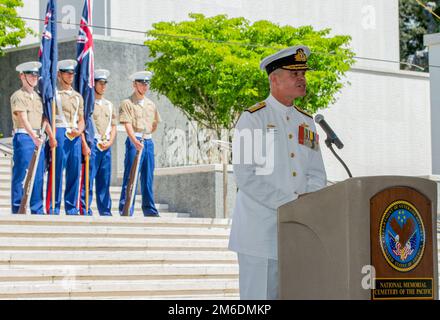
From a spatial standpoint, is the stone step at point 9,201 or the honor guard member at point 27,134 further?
the stone step at point 9,201

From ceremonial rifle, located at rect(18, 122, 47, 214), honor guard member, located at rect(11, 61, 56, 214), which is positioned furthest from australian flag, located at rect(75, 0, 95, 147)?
ceremonial rifle, located at rect(18, 122, 47, 214)

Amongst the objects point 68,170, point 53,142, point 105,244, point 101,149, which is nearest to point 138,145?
point 101,149

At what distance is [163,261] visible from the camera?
12102mm

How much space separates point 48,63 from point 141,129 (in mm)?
1535

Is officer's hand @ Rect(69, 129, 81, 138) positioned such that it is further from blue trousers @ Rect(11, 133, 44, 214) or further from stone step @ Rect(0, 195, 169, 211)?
stone step @ Rect(0, 195, 169, 211)

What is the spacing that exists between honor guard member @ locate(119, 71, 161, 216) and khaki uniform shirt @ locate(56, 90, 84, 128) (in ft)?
2.58

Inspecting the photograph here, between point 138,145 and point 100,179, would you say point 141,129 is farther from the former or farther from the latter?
point 100,179

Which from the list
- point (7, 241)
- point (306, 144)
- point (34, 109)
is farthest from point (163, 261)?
point (306, 144)

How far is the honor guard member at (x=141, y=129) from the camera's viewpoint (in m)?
14.3

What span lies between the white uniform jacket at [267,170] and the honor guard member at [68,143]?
8164mm

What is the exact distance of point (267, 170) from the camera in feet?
17.1

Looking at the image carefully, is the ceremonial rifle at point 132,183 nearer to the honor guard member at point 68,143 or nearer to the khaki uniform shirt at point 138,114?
the khaki uniform shirt at point 138,114

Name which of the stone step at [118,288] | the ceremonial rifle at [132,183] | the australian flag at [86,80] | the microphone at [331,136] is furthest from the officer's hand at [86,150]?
the microphone at [331,136]

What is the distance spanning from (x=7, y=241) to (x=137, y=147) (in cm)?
309
